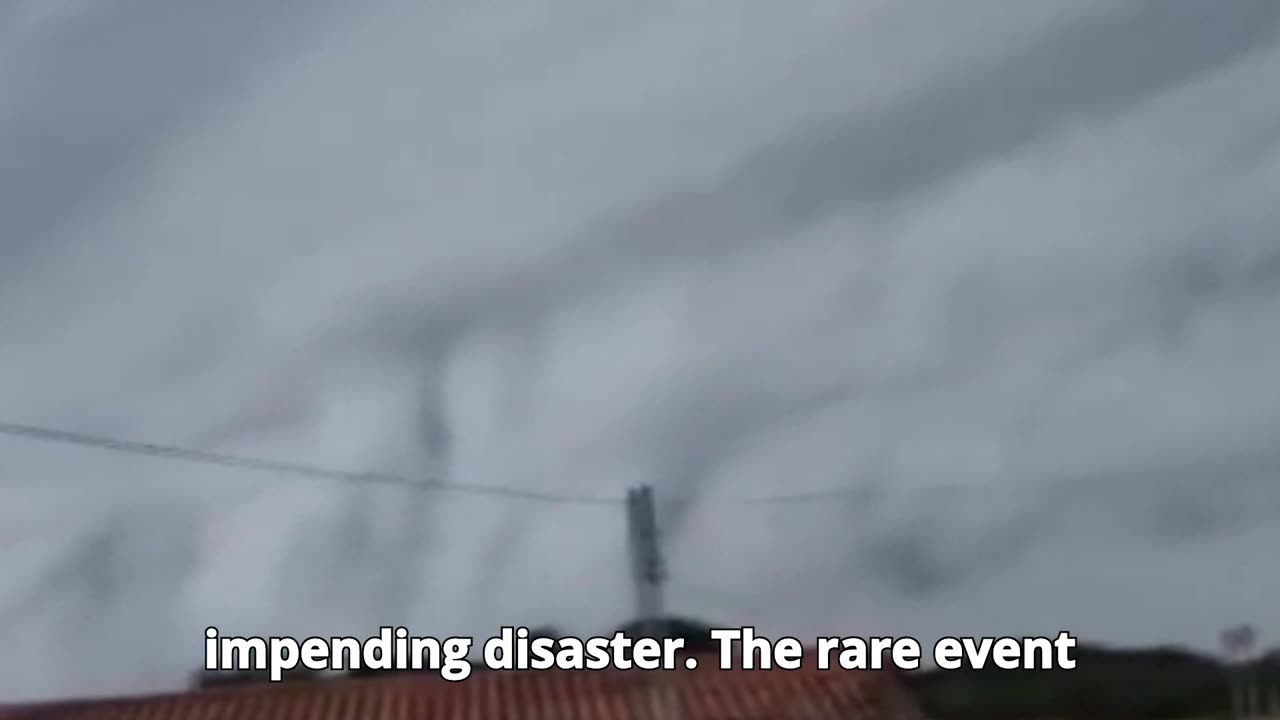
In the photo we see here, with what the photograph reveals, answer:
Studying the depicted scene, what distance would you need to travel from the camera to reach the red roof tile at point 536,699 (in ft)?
109

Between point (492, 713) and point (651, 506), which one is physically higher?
point (651, 506)

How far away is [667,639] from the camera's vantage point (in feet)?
95.4

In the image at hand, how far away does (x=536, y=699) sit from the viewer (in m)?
34.0

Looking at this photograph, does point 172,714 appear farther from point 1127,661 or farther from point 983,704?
point 1127,661

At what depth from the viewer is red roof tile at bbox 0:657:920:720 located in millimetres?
33219

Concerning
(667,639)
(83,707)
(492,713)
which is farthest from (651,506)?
(83,707)

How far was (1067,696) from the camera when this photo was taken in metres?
34.7

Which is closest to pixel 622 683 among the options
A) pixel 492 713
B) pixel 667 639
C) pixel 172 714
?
pixel 492 713

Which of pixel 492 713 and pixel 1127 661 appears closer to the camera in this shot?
pixel 492 713

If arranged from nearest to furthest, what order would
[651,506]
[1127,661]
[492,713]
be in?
[651,506], [492,713], [1127,661]

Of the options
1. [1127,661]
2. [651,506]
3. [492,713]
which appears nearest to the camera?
[651,506]

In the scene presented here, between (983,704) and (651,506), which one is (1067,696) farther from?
(651,506)

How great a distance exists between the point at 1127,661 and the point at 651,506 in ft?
39.0

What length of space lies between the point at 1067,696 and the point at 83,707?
16.7 meters
